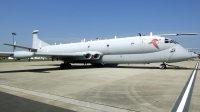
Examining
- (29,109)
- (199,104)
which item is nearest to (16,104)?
(29,109)

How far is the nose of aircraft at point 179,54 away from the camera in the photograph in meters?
16.7

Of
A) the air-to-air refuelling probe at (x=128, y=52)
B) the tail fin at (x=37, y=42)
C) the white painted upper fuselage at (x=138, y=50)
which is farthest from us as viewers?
the tail fin at (x=37, y=42)

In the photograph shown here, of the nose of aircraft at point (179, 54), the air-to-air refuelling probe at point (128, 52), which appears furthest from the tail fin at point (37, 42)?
the nose of aircraft at point (179, 54)

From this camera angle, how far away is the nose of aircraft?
16.7 meters

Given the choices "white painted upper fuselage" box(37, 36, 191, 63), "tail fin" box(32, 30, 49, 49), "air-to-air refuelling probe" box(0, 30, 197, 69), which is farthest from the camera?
"tail fin" box(32, 30, 49, 49)

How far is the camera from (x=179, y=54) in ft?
55.2

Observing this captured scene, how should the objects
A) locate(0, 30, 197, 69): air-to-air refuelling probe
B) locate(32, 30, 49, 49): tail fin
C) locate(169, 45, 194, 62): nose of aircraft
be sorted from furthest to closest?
locate(32, 30, 49, 49): tail fin, locate(0, 30, 197, 69): air-to-air refuelling probe, locate(169, 45, 194, 62): nose of aircraft

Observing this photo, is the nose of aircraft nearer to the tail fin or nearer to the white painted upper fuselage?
the white painted upper fuselage

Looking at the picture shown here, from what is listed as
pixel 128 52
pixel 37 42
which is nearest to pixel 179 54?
pixel 128 52

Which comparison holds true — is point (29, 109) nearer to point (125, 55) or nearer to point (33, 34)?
point (125, 55)

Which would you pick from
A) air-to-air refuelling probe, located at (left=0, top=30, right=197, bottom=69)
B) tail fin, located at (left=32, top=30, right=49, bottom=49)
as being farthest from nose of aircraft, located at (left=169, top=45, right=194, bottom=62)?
tail fin, located at (left=32, top=30, right=49, bottom=49)

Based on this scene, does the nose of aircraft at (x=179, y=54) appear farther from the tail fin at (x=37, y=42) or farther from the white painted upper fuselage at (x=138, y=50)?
the tail fin at (x=37, y=42)

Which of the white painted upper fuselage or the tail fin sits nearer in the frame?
the white painted upper fuselage

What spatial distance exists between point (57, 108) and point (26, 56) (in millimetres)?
12660
